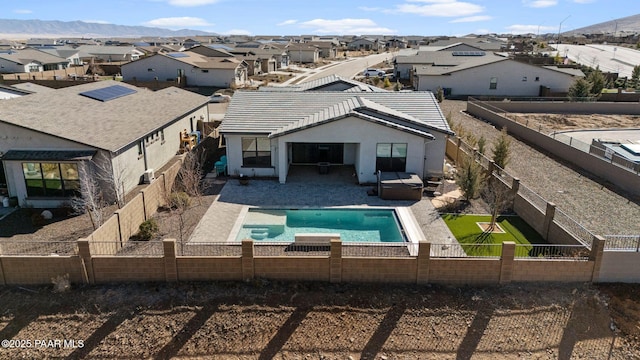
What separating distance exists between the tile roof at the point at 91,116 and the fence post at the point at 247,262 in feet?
34.5

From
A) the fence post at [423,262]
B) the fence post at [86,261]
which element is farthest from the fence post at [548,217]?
the fence post at [86,261]

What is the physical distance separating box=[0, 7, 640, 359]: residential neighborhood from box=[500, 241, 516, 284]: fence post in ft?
0.19

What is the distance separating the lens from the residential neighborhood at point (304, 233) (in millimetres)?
13828

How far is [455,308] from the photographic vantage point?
14898mm

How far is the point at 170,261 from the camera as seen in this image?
51.8 ft

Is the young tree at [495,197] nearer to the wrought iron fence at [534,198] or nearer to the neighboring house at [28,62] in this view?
the wrought iron fence at [534,198]

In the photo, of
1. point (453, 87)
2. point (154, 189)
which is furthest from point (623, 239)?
point (453, 87)

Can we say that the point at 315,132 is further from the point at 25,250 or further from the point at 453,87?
the point at 453,87

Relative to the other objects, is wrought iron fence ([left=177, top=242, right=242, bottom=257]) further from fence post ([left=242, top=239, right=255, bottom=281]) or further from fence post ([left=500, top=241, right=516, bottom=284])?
fence post ([left=500, top=241, right=516, bottom=284])

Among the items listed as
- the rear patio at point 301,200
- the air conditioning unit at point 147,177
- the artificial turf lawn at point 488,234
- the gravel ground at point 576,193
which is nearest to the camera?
the artificial turf lawn at point 488,234

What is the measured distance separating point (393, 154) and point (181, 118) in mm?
15833

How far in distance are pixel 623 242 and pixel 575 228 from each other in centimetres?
180

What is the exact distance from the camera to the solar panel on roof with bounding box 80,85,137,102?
97.7 feet

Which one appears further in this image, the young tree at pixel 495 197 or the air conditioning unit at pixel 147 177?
the air conditioning unit at pixel 147 177
